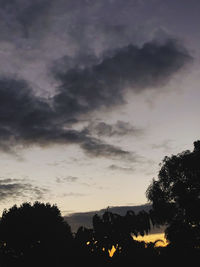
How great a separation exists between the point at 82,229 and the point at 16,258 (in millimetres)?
1221

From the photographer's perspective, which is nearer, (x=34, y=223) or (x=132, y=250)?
(x=132, y=250)

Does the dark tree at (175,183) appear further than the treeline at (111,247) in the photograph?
Yes

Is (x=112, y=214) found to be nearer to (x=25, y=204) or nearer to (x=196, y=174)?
(x=196, y=174)

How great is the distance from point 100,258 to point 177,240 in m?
1.41

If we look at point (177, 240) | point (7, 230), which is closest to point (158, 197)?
point (7, 230)

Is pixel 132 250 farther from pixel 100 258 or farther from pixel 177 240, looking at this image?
pixel 177 240

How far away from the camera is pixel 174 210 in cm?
4472

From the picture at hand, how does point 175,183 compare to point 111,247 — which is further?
point 175,183

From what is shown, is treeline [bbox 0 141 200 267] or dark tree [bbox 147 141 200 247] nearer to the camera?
treeline [bbox 0 141 200 267]

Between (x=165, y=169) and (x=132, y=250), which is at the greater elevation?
(x=165, y=169)

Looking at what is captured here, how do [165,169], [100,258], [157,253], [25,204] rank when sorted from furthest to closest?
1. [25,204]
2. [165,169]
3. [157,253]
4. [100,258]

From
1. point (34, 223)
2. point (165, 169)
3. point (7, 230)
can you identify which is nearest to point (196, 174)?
point (165, 169)

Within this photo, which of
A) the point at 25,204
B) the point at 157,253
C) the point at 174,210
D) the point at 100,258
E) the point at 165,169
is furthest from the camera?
the point at 25,204

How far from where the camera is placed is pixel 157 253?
15.8ft
